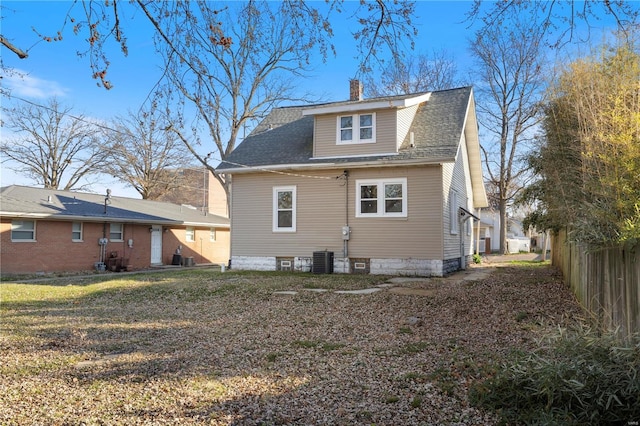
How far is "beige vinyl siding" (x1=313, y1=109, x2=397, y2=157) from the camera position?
48.2 feet

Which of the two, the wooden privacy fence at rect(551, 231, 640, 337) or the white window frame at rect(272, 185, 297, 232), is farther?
the white window frame at rect(272, 185, 297, 232)

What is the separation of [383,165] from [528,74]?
17.9 m

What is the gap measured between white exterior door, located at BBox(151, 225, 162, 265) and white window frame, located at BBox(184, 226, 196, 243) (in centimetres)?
184

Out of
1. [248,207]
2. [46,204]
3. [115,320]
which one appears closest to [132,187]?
[46,204]

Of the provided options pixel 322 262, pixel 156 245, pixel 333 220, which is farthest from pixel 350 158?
pixel 156 245

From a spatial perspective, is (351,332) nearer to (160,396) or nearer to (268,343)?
(268,343)

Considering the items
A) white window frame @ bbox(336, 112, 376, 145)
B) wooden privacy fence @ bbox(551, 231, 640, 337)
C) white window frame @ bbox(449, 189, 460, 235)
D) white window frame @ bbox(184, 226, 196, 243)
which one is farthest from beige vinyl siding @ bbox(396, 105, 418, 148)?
white window frame @ bbox(184, 226, 196, 243)

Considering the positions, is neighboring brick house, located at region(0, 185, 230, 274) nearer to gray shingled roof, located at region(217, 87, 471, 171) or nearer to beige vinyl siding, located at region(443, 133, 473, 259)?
gray shingled roof, located at region(217, 87, 471, 171)

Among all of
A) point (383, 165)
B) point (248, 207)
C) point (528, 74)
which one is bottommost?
point (248, 207)

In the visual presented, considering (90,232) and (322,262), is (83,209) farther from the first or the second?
(322,262)

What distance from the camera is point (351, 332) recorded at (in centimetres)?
691

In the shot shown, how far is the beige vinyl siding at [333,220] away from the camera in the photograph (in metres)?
14.0

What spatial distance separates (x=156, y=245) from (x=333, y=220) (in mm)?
12632

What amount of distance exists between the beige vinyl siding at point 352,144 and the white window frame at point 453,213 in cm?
285
